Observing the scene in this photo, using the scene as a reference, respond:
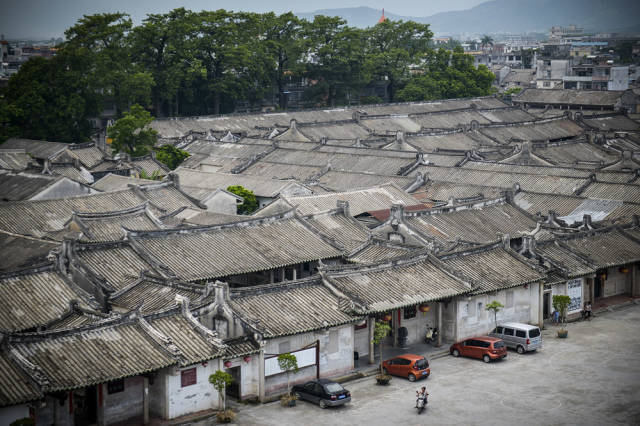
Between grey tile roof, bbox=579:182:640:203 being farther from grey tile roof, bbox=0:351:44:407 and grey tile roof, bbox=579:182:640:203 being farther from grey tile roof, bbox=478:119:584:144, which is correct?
grey tile roof, bbox=0:351:44:407

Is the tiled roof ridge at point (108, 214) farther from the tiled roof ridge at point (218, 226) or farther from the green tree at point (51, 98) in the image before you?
the green tree at point (51, 98)

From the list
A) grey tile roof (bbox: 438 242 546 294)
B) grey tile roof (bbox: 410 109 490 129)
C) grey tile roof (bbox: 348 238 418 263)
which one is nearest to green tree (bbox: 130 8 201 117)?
grey tile roof (bbox: 410 109 490 129)

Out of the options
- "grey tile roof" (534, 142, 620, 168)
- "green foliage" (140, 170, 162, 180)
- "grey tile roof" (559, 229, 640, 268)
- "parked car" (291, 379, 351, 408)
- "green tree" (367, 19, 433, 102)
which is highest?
"green tree" (367, 19, 433, 102)

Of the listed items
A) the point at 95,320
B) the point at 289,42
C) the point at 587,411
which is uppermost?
the point at 289,42

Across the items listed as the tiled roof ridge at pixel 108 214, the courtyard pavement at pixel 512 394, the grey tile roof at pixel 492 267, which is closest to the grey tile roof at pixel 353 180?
the tiled roof ridge at pixel 108 214

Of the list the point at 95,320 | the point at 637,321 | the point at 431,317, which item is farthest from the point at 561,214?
the point at 95,320

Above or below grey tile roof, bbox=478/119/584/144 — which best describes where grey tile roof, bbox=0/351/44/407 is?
below

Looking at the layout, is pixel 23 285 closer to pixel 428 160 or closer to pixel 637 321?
pixel 637 321
